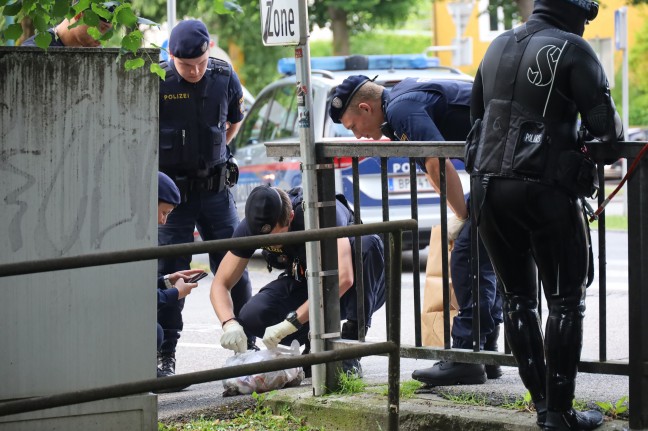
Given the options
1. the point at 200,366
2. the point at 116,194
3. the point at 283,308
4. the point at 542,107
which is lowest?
the point at 200,366

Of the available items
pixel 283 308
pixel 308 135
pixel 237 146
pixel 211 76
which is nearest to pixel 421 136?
pixel 308 135

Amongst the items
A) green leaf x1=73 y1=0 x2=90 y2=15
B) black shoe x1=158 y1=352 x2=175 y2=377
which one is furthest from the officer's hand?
green leaf x1=73 y1=0 x2=90 y2=15

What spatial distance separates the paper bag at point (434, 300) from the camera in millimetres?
5832

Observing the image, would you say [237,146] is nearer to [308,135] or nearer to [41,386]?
[308,135]

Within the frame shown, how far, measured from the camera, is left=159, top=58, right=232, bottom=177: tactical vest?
6.70 meters

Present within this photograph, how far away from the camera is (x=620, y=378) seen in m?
5.70

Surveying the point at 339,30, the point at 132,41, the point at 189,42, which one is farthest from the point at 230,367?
the point at 339,30

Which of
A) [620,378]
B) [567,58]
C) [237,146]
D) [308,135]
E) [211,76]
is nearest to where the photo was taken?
[567,58]

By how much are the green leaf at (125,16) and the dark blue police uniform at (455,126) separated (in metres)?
1.40

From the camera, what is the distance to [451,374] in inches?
214

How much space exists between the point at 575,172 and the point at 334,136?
6159mm

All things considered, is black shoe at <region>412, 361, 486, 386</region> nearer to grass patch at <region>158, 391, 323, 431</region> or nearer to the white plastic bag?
grass patch at <region>158, 391, 323, 431</region>

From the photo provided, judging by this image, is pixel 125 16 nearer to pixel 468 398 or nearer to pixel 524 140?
pixel 524 140

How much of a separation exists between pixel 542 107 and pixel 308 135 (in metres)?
1.27
